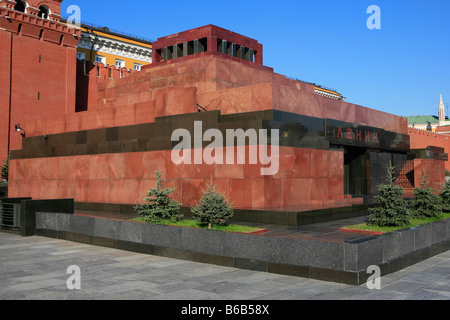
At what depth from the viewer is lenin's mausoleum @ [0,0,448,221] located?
15211 mm

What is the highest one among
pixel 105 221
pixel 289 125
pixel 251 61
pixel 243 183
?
pixel 251 61

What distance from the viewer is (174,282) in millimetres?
8617

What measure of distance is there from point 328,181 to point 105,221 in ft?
29.6

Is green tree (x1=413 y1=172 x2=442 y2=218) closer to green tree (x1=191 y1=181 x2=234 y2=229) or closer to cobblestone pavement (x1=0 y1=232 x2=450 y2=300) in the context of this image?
cobblestone pavement (x1=0 y1=232 x2=450 y2=300)

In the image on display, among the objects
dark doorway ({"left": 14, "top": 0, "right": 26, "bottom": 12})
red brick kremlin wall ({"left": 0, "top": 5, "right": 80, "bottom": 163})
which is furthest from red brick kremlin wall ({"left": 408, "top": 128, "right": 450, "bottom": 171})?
dark doorway ({"left": 14, "top": 0, "right": 26, "bottom": 12})

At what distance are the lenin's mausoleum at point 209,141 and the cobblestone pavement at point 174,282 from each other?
4338 mm

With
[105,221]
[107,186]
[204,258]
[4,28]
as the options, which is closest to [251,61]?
[107,186]

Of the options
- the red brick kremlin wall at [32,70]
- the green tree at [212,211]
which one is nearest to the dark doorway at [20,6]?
the red brick kremlin wall at [32,70]

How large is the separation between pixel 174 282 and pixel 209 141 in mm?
7794

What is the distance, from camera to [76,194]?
825 inches

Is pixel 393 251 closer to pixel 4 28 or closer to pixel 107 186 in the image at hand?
pixel 107 186

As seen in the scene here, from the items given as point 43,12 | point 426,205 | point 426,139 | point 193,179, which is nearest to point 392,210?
point 426,205

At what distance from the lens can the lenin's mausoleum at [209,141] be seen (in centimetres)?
1521
